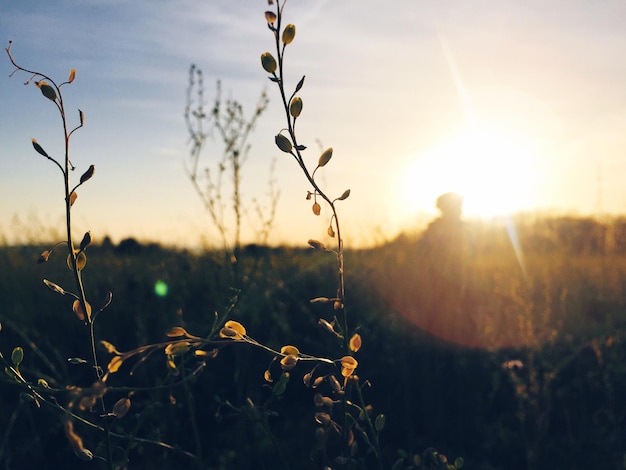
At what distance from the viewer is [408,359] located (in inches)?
148

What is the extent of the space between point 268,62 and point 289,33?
0.22ft

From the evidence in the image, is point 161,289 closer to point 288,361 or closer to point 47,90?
point 47,90

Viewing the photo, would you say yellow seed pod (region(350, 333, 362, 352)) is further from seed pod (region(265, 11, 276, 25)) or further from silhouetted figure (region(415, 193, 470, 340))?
silhouetted figure (region(415, 193, 470, 340))

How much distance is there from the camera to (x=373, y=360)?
12.2 feet

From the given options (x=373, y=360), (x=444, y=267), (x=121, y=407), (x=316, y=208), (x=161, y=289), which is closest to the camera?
(x=121, y=407)

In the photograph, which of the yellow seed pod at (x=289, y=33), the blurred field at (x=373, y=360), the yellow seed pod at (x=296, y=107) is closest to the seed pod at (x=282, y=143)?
the yellow seed pod at (x=296, y=107)

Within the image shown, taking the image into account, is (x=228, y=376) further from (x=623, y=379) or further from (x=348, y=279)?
(x=623, y=379)

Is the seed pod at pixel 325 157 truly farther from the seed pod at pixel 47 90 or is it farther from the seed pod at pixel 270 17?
the seed pod at pixel 47 90

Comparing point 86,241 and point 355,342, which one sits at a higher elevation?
point 86,241

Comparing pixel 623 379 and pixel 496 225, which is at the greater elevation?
pixel 496 225

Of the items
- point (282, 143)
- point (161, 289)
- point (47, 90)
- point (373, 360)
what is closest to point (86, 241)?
point (47, 90)

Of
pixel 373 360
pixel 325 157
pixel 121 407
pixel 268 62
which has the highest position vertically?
pixel 268 62

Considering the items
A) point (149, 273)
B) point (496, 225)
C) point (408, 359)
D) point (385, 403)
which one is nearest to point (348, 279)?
point (408, 359)

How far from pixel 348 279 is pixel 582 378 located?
195cm
